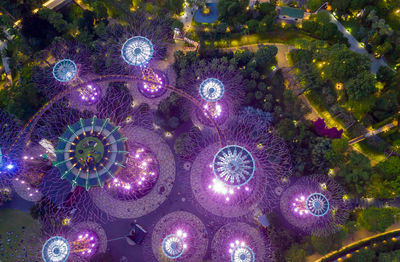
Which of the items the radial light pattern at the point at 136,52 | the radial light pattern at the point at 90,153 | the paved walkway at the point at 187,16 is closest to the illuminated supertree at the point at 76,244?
the radial light pattern at the point at 90,153

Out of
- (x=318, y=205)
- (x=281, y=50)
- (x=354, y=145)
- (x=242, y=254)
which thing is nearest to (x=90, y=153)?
(x=242, y=254)

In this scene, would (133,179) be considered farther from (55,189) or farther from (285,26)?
(285,26)

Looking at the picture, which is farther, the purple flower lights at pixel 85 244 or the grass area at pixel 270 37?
the grass area at pixel 270 37

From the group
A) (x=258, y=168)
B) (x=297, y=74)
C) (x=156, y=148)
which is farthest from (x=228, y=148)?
(x=297, y=74)

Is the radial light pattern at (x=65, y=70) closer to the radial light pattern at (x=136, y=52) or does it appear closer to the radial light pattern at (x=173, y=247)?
the radial light pattern at (x=136, y=52)

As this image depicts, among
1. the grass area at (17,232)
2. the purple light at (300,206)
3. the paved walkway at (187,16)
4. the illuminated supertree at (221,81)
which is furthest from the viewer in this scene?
the paved walkway at (187,16)

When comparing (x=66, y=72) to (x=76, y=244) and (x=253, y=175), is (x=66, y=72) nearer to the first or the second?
(x=76, y=244)

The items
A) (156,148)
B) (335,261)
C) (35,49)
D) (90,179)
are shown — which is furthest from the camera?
(35,49)
